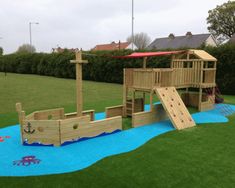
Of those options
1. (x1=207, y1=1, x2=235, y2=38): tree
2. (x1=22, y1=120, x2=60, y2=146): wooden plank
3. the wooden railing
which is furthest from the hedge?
(x1=207, y1=1, x2=235, y2=38): tree

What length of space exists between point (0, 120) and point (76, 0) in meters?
10.0

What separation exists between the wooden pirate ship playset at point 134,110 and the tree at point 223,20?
3807cm

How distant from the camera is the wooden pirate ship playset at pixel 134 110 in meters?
6.07

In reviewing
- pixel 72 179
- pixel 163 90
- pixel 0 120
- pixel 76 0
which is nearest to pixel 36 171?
pixel 72 179

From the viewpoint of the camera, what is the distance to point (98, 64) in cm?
2384

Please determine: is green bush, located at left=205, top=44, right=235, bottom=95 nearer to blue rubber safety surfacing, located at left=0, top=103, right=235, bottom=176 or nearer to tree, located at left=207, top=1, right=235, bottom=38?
blue rubber safety surfacing, located at left=0, top=103, right=235, bottom=176

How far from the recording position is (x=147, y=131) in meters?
7.48

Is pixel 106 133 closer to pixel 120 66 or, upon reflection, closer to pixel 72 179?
pixel 72 179

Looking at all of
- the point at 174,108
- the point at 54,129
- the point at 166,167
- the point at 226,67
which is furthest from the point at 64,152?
the point at 226,67

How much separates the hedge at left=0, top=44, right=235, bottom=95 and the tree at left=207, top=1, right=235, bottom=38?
31.4m

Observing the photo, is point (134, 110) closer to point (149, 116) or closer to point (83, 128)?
point (149, 116)

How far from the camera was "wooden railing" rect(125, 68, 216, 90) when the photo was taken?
8.86 metres

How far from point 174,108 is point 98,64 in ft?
53.6

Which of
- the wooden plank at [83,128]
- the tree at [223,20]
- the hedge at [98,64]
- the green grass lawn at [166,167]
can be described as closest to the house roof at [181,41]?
the tree at [223,20]
